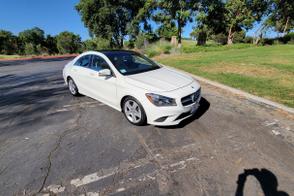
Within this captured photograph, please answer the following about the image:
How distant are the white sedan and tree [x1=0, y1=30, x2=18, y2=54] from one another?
198 feet

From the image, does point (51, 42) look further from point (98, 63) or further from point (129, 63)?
point (129, 63)

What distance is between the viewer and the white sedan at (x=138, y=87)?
4.07 metres

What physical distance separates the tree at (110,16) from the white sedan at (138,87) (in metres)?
33.4

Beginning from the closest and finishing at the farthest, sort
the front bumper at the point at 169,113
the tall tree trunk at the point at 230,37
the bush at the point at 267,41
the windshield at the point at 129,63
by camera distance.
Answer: the front bumper at the point at 169,113, the windshield at the point at 129,63, the bush at the point at 267,41, the tall tree trunk at the point at 230,37

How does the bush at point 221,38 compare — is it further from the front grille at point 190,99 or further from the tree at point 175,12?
the front grille at point 190,99

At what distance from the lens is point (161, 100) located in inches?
159

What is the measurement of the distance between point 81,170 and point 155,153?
4.05 feet

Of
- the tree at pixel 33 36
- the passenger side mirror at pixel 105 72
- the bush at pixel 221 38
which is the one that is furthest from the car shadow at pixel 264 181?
the tree at pixel 33 36

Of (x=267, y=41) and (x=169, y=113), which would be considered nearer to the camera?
(x=169, y=113)

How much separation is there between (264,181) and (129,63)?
3.71 m

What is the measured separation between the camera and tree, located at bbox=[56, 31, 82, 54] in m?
59.2

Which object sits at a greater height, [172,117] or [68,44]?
[68,44]

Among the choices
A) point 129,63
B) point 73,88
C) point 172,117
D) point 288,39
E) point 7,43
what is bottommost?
point 172,117

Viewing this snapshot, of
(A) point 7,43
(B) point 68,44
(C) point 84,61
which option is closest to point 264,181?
(C) point 84,61
